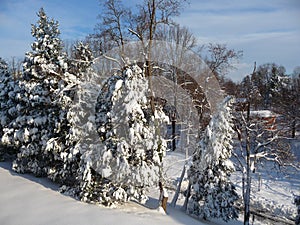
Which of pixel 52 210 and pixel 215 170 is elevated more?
pixel 215 170

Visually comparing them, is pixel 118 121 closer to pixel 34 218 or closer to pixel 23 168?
pixel 34 218

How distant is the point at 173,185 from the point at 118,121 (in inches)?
321

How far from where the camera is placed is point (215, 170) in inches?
349

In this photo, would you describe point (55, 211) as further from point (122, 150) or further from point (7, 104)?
point (7, 104)

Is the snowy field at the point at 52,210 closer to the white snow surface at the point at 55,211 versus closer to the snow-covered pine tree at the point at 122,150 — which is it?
the white snow surface at the point at 55,211

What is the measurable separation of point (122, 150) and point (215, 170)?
374 cm

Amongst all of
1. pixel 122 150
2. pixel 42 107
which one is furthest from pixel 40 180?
pixel 122 150

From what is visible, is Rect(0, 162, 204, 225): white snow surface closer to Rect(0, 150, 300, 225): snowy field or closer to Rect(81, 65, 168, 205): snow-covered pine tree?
Rect(0, 150, 300, 225): snowy field

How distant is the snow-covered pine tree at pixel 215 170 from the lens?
333 inches

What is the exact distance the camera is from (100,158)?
7.04 m

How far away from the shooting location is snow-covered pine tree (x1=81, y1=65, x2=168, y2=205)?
7.01m

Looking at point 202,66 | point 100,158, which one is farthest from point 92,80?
point 202,66

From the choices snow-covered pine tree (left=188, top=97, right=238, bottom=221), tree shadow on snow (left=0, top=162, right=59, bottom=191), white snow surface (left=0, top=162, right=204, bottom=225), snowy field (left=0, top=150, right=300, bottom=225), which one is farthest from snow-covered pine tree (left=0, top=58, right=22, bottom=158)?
snow-covered pine tree (left=188, top=97, right=238, bottom=221)

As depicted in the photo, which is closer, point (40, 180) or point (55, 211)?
point (55, 211)
